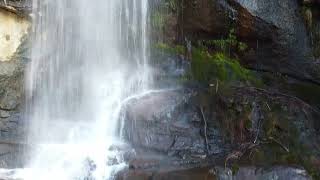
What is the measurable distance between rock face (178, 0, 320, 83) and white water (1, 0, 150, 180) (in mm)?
1205

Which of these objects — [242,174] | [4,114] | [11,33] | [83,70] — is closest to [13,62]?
[11,33]

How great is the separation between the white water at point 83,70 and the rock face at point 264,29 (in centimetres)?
121

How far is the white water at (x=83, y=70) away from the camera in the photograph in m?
8.52

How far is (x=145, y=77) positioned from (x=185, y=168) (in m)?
2.61

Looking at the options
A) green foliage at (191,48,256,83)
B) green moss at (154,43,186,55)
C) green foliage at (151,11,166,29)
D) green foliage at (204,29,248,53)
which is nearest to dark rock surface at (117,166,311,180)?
green foliage at (191,48,256,83)

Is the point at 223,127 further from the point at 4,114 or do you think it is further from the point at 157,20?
the point at 4,114

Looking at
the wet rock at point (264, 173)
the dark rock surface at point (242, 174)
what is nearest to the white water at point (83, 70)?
the dark rock surface at point (242, 174)

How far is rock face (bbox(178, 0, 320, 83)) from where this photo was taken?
28.4ft

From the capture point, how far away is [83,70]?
9.25m

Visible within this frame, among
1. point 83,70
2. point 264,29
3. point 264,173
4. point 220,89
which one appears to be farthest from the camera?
point 83,70

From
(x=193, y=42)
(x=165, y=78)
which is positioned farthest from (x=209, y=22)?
(x=165, y=78)

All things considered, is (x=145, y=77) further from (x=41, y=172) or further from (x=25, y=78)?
(x=41, y=172)

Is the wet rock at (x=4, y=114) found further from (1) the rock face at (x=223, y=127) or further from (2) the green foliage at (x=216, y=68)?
(2) the green foliage at (x=216, y=68)

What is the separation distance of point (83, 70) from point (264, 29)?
3419 mm
